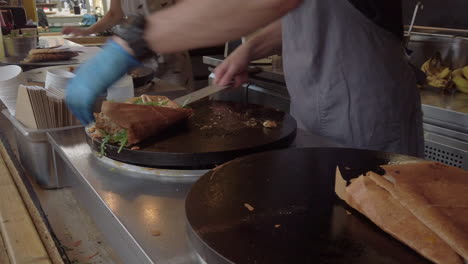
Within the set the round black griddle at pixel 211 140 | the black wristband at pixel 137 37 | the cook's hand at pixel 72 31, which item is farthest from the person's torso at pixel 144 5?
the black wristband at pixel 137 37

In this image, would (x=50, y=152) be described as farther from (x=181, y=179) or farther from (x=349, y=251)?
(x=349, y=251)

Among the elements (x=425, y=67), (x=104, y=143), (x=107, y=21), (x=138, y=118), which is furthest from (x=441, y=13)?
(x=104, y=143)

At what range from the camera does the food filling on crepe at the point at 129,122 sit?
1162mm

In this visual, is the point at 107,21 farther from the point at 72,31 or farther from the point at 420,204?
the point at 420,204

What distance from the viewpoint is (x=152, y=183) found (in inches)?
41.8

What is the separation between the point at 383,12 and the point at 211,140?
77cm

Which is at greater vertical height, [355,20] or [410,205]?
[355,20]

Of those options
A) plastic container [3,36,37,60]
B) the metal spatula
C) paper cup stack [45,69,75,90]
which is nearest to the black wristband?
the metal spatula

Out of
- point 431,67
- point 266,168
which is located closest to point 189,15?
point 266,168

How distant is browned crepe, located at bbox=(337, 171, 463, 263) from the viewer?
64 cm

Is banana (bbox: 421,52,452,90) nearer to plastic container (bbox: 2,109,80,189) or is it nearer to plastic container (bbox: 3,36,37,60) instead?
plastic container (bbox: 2,109,80,189)

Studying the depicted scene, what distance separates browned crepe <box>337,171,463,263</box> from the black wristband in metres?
0.55

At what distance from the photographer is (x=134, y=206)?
37.0 inches

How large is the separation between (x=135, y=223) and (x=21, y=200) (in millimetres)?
511
